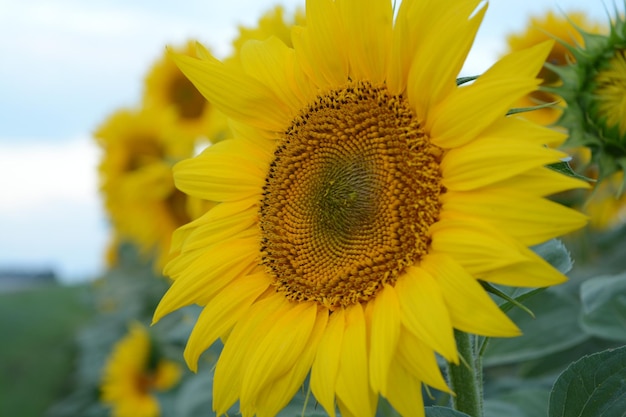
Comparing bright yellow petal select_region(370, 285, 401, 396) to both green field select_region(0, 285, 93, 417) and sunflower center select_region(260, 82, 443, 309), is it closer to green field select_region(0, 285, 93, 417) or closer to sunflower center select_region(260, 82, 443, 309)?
sunflower center select_region(260, 82, 443, 309)

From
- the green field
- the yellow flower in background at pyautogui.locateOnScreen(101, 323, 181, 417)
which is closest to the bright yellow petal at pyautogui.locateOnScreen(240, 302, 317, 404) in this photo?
the yellow flower in background at pyautogui.locateOnScreen(101, 323, 181, 417)

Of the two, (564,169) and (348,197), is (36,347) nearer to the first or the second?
(348,197)

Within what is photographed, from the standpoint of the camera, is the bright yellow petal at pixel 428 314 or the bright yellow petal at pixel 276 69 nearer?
the bright yellow petal at pixel 428 314

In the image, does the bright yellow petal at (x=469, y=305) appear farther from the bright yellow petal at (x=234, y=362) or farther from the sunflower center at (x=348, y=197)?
the bright yellow petal at (x=234, y=362)

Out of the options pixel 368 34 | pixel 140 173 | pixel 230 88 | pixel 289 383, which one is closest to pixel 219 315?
pixel 289 383

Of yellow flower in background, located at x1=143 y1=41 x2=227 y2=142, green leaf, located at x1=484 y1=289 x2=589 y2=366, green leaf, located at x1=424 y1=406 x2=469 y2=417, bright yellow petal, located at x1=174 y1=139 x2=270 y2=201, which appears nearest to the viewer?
green leaf, located at x1=424 y1=406 x2=469 y2=417

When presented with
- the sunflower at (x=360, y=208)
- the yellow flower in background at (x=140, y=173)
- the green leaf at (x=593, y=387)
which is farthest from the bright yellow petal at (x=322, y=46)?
the yellow flower in background at (x=140, y=173)
